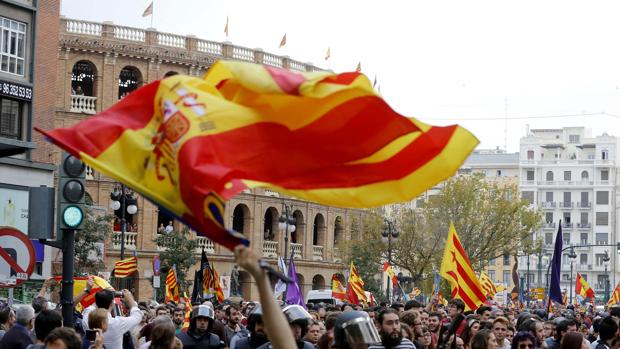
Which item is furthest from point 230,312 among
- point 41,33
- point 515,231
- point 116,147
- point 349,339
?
point 515,231

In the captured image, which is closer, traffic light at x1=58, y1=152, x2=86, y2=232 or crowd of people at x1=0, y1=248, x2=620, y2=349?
crowd of people at x1=0, y1=248, x2=620, y2=349

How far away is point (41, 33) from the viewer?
151 feet

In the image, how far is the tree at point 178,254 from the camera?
6169 centimetres

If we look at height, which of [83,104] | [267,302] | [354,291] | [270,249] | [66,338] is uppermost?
[83,104]

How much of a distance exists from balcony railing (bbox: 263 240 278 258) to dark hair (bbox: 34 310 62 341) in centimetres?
6559

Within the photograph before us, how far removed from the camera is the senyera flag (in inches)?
269

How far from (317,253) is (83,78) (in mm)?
18167

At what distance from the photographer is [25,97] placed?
147 feet

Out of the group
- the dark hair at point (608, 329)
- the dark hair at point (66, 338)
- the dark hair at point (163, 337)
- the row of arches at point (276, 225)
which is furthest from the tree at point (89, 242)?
the dark hair at point (66, 338)

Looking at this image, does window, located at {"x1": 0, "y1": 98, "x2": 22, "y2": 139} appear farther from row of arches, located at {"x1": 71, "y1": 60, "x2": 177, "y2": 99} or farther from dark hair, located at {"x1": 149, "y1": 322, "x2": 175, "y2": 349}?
dark hair, located at {"x1": 149, "y1": 322, "x2": 175, "y2": 349}

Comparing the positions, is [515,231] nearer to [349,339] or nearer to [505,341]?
[505,341]

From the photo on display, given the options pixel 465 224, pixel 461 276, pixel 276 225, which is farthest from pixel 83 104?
pixel 461 276

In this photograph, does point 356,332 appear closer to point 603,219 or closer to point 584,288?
point 584,288

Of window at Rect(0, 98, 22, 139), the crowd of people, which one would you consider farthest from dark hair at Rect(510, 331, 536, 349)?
window at Rect(0, 98, 22, 139)
